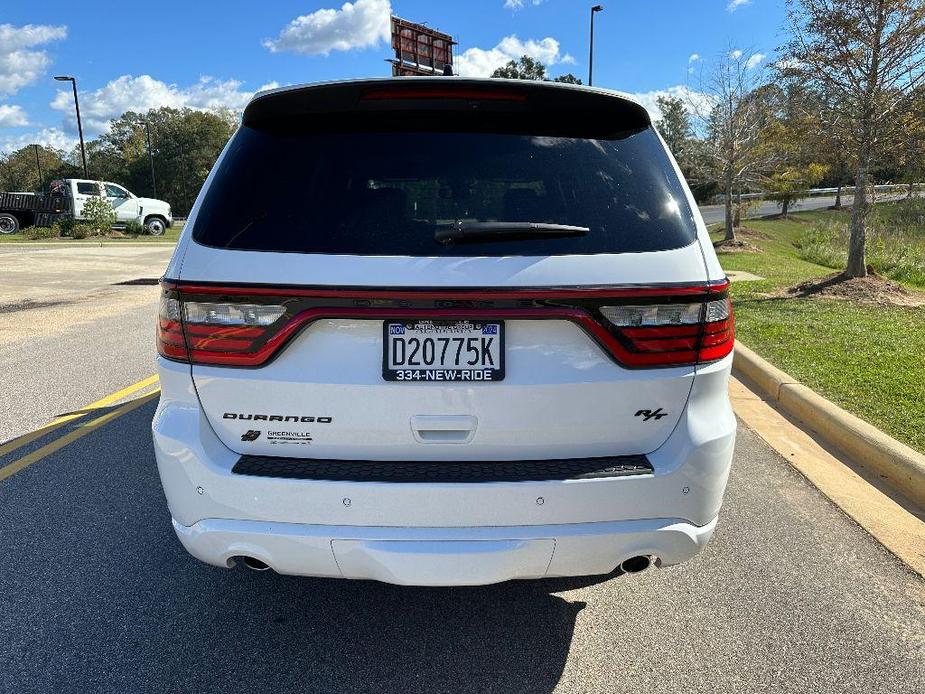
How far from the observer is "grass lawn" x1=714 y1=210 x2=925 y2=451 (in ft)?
16.8

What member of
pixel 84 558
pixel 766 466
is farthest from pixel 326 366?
pixel 766 466

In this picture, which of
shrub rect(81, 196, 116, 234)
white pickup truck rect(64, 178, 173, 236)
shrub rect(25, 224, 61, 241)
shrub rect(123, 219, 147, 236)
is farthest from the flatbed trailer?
shrub rect(123, 219, 147, 236)

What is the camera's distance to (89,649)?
2629mm

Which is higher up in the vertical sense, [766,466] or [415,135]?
[415,135]

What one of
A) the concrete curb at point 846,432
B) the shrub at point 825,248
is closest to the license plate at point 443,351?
the concrete curb at point 846,432

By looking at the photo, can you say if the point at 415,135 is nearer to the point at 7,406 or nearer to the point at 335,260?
the point at 335,260

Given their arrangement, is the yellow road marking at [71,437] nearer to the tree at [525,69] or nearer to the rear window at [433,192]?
the rear window at [433,192]

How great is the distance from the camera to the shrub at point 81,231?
2764cm

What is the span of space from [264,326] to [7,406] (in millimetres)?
4723

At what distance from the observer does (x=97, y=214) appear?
2856 cm

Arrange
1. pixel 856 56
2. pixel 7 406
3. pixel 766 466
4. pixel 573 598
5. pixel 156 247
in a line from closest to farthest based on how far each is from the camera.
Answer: pixel 573 598 < pixel 766 466 < pixel 7 406 < pixel 856 56 < pixel 156 247

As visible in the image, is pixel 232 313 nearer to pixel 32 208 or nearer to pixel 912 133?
pixel 912 133

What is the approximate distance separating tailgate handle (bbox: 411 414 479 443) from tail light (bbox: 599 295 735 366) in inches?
21.1

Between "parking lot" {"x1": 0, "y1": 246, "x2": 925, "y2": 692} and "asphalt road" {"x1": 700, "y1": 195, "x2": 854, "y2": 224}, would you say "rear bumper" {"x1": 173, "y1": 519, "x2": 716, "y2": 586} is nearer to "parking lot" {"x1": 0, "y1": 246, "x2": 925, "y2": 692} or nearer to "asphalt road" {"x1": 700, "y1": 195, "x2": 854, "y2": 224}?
"parking lot" {"x1": 0, "y1": 246, "x2": 925, "y2": 692}
